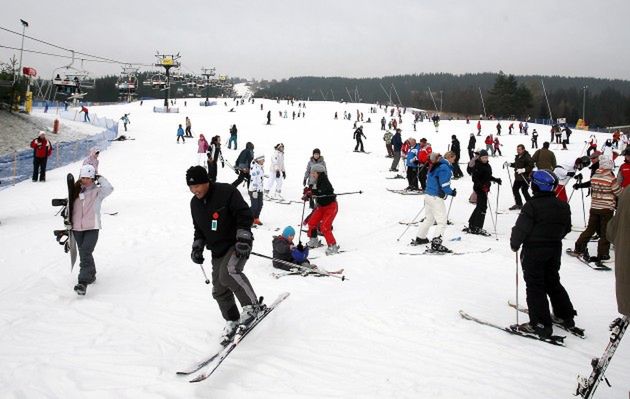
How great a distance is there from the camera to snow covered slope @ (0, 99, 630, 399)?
383 centimetres

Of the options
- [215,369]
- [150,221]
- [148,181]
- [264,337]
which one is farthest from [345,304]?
[148,181]

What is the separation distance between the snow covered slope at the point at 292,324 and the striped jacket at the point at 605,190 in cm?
115

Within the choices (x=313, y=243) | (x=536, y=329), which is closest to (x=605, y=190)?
(x=536, y=329)

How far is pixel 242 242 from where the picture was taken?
4109 mm

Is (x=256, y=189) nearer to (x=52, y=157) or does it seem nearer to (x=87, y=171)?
(x=87, y=171)

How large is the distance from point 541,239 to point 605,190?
3812 mm

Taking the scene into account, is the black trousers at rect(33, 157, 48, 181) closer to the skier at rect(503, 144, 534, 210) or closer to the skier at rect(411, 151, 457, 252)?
the skier at rect(411, 151, 457, 252)

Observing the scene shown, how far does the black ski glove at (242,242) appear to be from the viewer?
13.4 ft

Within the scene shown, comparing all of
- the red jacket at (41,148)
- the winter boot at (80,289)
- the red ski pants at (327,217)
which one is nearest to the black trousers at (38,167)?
the red jacket at (41,148)

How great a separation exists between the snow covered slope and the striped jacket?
3.79 ft

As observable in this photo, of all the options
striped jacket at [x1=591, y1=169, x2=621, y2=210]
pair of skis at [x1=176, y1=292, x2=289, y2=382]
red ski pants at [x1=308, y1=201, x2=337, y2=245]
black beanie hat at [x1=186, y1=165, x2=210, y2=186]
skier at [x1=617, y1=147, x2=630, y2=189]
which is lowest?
pair of skis at [x1=176, y1=292, x2=289, y2=382]

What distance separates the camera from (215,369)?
154 inches

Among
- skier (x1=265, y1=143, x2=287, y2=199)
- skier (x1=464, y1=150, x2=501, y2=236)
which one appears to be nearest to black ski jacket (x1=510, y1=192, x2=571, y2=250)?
skier (x1=464, y1=150, x2=501, y2=236)

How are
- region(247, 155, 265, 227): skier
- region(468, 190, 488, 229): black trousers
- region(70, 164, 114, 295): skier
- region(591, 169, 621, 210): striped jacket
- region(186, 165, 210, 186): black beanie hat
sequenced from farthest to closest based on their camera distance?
1. region(247, 155, 265, 227): skier
2. region(468, 190, 488, 229): black trousers
3. region(591, 169, 621, 210): striped jacket
4. region(70, 164, 114, 295): skier
5. region(186, 165, 210, 186): black beanie hat
